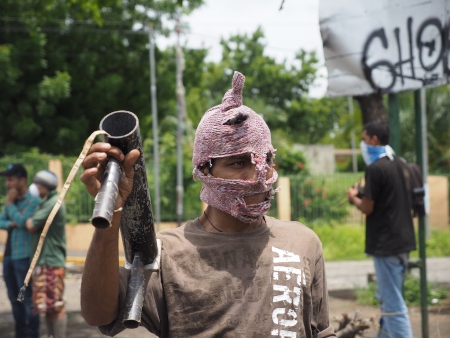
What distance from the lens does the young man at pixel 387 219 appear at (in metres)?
5.34

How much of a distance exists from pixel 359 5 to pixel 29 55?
15537 mm

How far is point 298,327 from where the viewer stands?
2156 mm

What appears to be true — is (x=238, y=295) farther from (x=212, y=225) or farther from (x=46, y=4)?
(x=46, y=4)

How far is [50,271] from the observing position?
5996mm

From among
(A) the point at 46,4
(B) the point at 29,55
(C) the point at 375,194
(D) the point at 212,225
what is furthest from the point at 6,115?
(D) the point at 212,225

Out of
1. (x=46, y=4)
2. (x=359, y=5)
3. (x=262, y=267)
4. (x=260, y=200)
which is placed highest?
(x=46, y=4)

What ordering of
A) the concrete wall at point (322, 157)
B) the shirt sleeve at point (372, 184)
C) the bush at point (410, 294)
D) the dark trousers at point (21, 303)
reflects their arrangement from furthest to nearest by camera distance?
1. the concrete wall at point (322, 157)
2. the bush at point (410, 294)
3. the dark trousers at point (21, 303)
4. the shirt sleeve at point (372, 184)

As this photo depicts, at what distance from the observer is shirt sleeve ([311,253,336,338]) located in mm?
2277

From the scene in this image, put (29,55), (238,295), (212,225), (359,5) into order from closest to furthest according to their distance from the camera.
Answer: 1. (238,295)
2. (212,225)
3. (359,5)
4. (29,55)

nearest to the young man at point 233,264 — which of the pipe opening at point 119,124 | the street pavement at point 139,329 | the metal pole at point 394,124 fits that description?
the pipe opening at point 119,124

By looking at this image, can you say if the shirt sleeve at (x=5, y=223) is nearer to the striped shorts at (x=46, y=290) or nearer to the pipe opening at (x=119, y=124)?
the striped shorts at (x=46, y=290)

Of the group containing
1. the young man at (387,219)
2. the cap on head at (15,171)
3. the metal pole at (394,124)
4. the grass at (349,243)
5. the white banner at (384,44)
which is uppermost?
the white banner at (384,44)

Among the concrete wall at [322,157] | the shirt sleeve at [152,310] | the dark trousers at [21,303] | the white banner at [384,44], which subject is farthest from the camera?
the concrete wall at [322,157]

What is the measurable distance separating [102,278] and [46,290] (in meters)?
4.34
